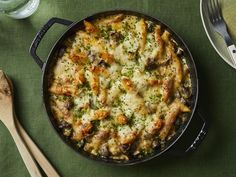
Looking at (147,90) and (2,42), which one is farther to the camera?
(2,42)

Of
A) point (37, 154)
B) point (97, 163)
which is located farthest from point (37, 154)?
point (97, 163)

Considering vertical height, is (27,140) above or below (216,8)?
below

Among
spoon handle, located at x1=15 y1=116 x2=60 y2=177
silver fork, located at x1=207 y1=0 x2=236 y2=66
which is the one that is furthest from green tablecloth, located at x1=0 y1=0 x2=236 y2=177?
silver fork, located at x1=207 y1=0 x2=236 y2=66

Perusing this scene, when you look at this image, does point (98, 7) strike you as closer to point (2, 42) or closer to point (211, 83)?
point (2, 42)

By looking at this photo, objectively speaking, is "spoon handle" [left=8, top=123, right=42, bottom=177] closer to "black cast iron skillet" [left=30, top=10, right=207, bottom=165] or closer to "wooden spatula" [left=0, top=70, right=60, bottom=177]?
"wooden spatula" [left=0, top=70, right=60, bottom=177]

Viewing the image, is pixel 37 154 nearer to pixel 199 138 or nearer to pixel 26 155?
pixel 26 155

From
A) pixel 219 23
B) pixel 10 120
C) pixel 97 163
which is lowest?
pixel 97 163

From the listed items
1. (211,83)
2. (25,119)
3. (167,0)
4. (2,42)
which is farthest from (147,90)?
(2,42)
